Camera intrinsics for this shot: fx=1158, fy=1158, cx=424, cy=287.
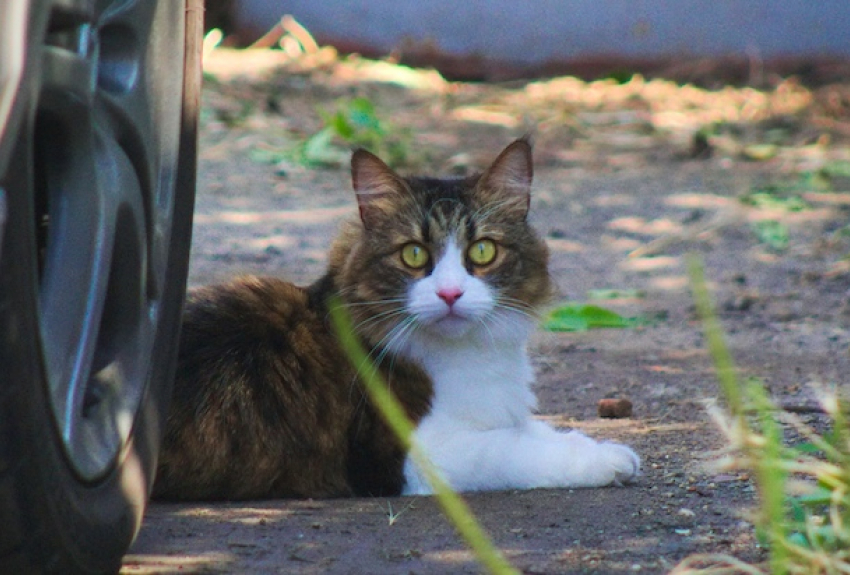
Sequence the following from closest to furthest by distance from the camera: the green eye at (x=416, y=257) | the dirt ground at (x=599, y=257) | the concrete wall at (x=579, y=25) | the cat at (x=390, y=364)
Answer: the dirt ground at (x=599, y=257) < the cat at (x=390, y=364) < the green eye at (x=416, y=257) < the concrete wall at (x=579, y=25)

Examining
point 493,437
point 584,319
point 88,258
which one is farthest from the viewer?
point 584,319

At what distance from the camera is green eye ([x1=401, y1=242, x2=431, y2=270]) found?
10.3ft

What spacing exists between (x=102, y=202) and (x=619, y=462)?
143 centimetres

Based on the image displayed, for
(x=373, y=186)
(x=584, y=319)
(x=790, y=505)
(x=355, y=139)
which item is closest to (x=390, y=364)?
(x=373, y=186)

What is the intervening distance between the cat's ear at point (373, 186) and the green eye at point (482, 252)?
0.89 ft

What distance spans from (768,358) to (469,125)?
468 cm

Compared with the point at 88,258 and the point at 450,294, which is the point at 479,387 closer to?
the point at 450,294

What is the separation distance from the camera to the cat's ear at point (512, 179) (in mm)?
3281

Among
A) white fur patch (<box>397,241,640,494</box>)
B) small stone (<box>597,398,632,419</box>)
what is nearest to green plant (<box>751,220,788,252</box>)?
small stone (<box>597,398,632,419</box>)

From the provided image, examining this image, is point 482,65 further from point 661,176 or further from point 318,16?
point 661,176

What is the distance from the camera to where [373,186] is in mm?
3248

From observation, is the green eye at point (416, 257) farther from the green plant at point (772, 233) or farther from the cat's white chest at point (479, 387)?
the green plant at point (772, 233)

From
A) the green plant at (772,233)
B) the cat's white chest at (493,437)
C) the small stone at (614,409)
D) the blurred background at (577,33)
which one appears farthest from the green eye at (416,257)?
the blurred background at (577,33)

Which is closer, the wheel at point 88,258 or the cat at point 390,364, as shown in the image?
the wheel at point 88,258
